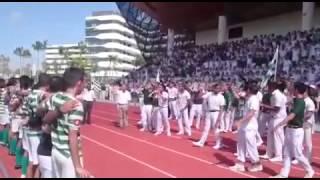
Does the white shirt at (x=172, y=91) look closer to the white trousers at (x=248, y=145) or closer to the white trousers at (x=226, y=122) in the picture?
the white trousers at (x=226, y=122)

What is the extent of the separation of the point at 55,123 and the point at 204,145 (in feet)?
29.5

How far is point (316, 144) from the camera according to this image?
49.7 ft

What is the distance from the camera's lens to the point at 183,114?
16688mm

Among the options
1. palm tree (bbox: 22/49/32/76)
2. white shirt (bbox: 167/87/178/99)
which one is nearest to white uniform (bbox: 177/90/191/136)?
white shirt (bbox: 167/87/178/99)

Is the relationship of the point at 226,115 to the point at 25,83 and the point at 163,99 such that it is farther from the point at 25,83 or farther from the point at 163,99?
the point at 25,83

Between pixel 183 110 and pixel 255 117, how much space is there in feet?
22.4

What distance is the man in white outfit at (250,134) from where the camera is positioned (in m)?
9.66

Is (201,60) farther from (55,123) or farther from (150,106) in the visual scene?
(55,123)

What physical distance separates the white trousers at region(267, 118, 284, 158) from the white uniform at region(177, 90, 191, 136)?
5201mm

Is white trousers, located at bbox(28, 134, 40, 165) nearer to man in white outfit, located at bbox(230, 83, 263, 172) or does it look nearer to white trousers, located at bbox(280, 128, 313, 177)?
man in white outfit, located at bbox(230, 83, 263, 172)

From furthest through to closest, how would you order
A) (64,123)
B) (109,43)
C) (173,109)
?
(109,43), (173,109), (64,123)

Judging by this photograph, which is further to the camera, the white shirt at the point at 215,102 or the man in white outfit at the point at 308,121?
the white shirt at the point at 215,102

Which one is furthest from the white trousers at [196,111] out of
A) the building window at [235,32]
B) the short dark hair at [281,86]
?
the building window at [235,32]

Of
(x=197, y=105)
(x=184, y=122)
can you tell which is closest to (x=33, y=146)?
(x=184, y=122)
